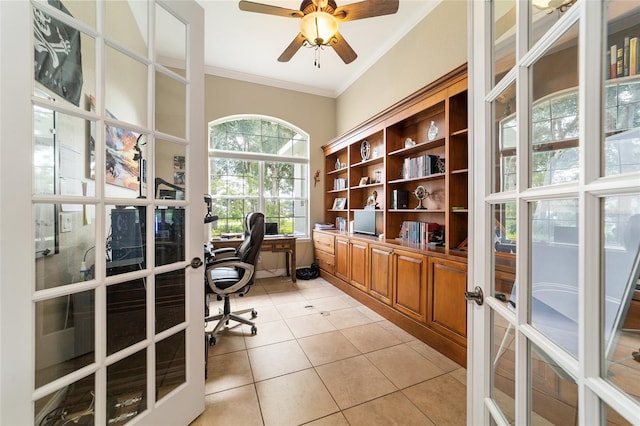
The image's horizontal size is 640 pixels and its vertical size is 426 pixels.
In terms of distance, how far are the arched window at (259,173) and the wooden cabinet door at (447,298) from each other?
2.84 meters

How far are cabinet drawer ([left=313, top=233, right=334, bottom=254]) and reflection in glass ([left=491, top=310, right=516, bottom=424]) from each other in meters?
3.11

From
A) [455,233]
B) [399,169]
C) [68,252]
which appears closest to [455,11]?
[399,169]

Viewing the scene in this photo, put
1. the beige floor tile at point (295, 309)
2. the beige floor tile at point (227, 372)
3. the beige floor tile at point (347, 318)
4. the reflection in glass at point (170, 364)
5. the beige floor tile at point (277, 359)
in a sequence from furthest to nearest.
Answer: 1. the beige floor tile at point (295, 309)
2. the beige floor tile at point (347, 318)
3. the beige floor tile at point (277, 359)
4. the beige floor tile at point (227, 372)
5. the reflection in glass at point (170, 364)

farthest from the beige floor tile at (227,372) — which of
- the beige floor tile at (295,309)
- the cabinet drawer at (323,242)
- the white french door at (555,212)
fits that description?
the cabinet drawer at (323,242)

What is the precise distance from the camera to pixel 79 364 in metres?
1.00

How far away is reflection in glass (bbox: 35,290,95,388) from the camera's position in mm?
907

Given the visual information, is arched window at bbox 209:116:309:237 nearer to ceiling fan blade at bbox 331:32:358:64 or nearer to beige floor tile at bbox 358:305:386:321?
beige floor tile at bbox 358:305:386:321

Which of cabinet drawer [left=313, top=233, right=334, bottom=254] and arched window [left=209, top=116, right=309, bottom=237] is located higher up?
arched window [left=209, top=116, right=309, bottom=237]

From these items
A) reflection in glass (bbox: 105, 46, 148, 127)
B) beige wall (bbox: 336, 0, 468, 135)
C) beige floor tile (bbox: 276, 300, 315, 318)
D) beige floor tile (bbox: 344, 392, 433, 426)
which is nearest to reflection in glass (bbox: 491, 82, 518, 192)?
beige floor tile (bbox: 344, 392, 433, 426)

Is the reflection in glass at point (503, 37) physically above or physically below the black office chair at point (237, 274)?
above

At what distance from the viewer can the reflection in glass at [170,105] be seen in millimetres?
1277

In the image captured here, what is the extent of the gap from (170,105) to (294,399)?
6.24ft

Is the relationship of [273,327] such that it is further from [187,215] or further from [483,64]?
[483,64]

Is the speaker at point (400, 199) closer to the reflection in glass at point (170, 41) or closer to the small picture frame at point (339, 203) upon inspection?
the small picture frame at point (339, 203)
